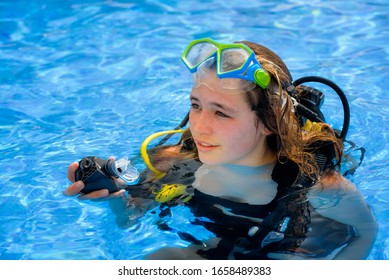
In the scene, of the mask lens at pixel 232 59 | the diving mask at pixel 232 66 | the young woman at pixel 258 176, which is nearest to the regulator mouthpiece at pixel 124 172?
the young woman at pixel 258 176

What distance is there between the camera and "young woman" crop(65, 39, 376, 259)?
3383 mm

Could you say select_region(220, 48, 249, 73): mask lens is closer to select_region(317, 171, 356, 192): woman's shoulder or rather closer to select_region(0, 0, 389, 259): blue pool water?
select_region(317, 171, 356, 192): woman's shoulder

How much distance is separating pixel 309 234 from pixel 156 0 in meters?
5.08

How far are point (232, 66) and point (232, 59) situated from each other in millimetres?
42

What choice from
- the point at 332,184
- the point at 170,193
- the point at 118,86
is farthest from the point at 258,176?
the point at 118,86

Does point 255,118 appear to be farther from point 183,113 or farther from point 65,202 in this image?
point 183,113

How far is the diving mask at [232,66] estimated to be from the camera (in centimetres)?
336

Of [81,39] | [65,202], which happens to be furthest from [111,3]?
[65,202]

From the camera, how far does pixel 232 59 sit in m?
3.39

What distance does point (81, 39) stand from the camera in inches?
274

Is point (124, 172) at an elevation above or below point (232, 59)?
below

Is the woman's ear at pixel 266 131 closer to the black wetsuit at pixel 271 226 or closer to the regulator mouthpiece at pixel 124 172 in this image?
the black wetsuit at pixel 271 226

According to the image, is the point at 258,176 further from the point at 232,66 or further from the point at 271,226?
the point at 232,66

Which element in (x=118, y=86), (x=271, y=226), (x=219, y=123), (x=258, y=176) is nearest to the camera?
(x=219, y=123)
